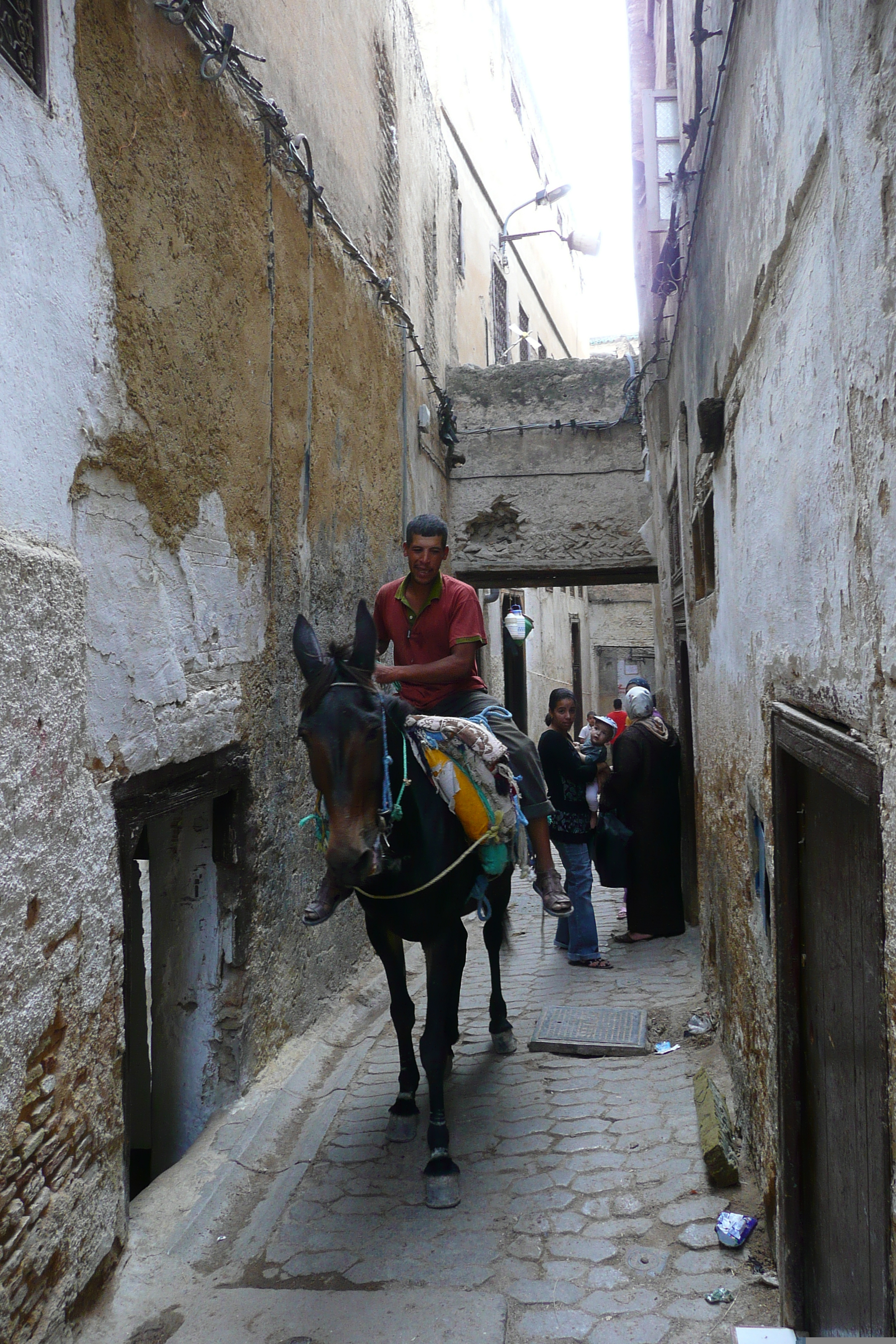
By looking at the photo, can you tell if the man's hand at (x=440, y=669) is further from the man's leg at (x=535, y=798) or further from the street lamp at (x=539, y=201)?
the street lamp at (x=539, y=201)

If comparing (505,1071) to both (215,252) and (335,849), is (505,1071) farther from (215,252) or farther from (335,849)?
(215,252)

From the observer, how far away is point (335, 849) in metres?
3.38

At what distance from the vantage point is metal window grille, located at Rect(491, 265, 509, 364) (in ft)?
49.5

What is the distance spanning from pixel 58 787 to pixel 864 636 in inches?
91.7

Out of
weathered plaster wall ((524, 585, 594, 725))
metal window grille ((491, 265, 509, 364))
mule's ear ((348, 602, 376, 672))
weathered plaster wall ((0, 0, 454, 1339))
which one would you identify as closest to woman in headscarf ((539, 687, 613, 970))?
weathered plaster wall ((0, 0, 454, 1339))

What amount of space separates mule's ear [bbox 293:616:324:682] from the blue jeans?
12.4 ft

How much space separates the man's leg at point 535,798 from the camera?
481 cm

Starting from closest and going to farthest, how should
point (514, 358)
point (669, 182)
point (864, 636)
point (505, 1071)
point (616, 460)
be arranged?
1. point (864, 636)
2. point (505, 1071)
3. point (669, 182)
4. point (616, 460)
5. point (514, 358)

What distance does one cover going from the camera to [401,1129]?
4.37 m

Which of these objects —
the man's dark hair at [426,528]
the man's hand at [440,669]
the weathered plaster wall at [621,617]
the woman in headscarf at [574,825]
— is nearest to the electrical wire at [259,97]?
the man's dark hair at [426,528]

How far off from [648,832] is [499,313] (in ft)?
35.6

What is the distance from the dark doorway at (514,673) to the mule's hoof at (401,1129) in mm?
11899

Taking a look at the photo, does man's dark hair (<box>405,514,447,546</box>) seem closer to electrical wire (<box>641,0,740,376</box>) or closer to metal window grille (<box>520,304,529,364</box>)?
electrical wire (<box>641,0,740,376</box>)

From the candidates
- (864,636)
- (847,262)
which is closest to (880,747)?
(864,636)
